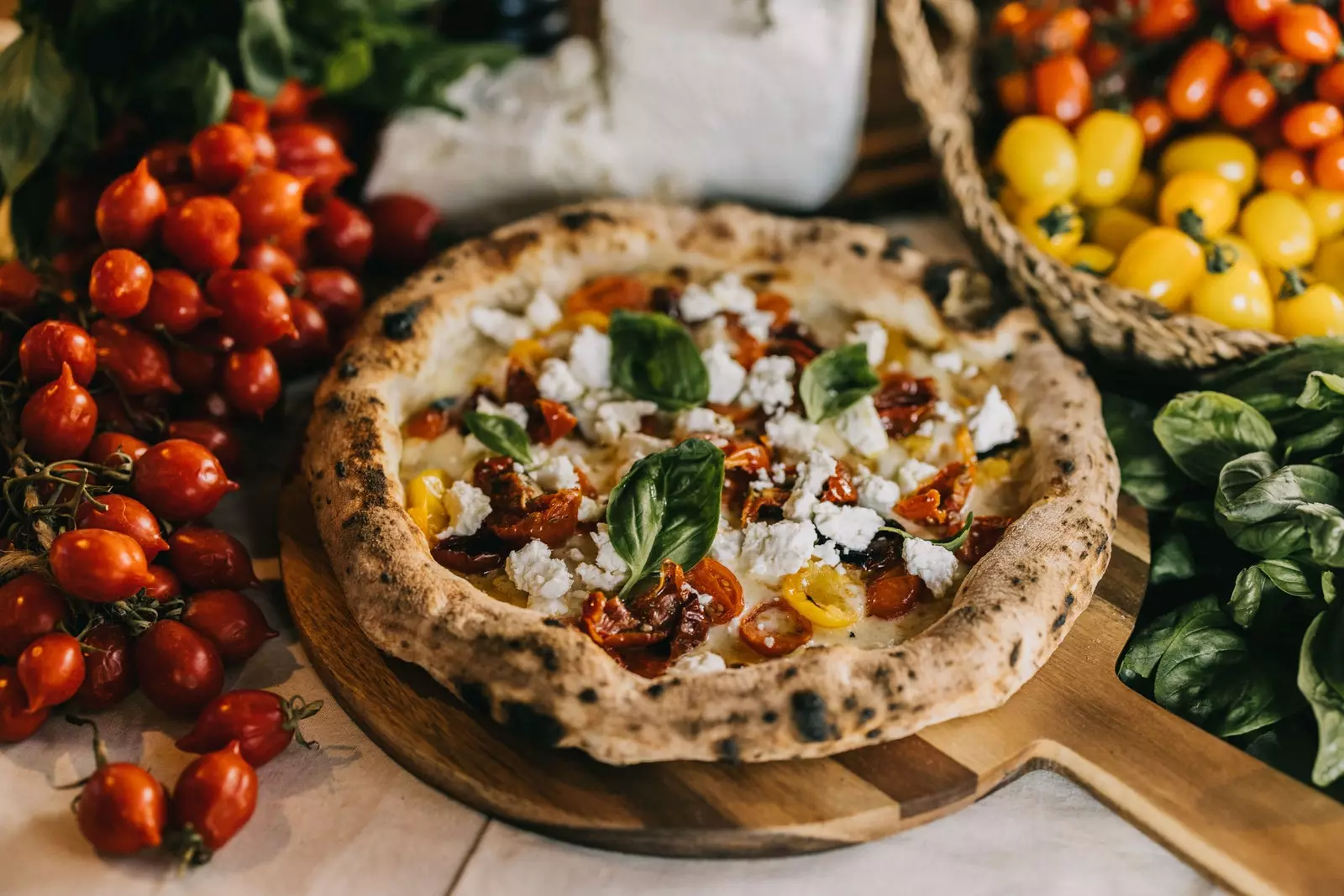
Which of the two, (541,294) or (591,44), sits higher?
(591,44)

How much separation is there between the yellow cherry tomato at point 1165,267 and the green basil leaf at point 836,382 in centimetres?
90

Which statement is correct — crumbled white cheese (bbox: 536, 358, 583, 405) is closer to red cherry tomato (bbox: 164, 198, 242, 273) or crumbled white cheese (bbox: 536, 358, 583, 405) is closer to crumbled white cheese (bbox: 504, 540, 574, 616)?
crumbled white cheese (bbox: 504, 540, 574, 616)

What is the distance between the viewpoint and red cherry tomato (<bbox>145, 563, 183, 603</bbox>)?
8.50 feet

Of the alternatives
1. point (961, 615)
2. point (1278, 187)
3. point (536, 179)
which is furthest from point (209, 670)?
point (1278, 187)

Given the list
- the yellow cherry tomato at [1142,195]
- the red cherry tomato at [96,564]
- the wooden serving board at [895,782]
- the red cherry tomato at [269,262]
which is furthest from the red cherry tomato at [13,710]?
the yellow cherry tomato at [1142,195]

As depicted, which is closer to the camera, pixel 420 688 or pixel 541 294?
pixel 420 688

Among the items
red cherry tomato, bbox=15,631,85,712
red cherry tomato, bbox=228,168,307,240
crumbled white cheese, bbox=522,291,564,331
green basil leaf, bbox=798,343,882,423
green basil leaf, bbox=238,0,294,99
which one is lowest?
red cherry tomato, bbox=15,631,85,712

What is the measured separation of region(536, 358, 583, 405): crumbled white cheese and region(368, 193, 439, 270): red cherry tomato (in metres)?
0.97

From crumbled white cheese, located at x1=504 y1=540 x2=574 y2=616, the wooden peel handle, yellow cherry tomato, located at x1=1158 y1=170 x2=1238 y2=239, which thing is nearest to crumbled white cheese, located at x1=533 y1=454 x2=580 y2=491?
crumbled white cheese, located at x1=504 y1=540 x2=574 y2=616

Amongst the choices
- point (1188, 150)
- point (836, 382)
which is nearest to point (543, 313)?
point (836, 382)

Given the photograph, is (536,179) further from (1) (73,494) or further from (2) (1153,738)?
(2) (1153,738)

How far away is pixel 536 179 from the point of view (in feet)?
12.9

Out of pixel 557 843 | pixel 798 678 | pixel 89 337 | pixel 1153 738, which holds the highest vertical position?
pixel 89 337

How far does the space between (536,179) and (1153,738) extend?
2.67 meters
